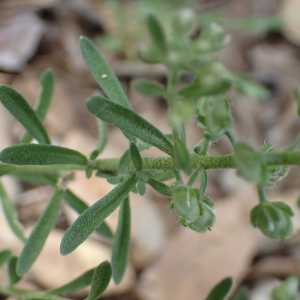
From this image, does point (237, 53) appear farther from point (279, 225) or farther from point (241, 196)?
point (279, 225)

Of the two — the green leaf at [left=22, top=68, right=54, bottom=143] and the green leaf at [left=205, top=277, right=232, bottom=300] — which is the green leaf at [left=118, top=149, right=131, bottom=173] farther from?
the green leaf at [left=205, top=277, right=232, bottom=300]

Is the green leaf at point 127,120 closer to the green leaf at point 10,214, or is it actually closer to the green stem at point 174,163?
the green stem at point 174,163

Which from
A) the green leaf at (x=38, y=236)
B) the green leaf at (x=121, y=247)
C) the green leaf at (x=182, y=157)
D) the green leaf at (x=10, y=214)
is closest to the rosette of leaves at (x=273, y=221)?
the green leaf at (x=182, y=157)

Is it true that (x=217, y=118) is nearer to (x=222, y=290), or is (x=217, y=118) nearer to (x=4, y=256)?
(x=222, y=290)

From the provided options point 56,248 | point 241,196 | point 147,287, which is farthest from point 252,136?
point 56,248

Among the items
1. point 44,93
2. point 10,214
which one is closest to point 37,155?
point 44,93

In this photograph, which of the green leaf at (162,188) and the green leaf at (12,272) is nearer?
the green leaf at (162,188)

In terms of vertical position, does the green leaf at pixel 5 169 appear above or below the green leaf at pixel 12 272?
above

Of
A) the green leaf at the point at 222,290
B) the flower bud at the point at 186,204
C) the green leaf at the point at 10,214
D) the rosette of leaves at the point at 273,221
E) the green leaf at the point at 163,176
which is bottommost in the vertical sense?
the green leaf at the point at 222,290
